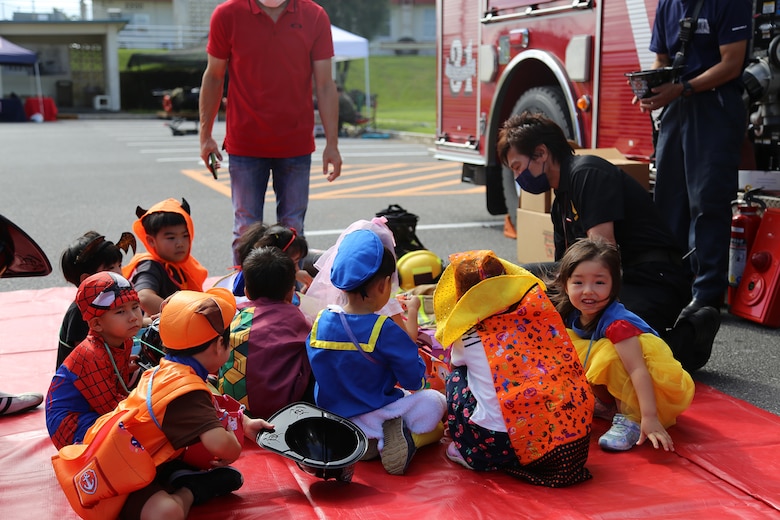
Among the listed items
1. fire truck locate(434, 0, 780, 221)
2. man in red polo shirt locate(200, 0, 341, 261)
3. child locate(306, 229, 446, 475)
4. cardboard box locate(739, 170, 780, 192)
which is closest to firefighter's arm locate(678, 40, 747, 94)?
fire truck locate(434, 0, 780, 221)

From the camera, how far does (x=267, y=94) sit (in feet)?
16.3

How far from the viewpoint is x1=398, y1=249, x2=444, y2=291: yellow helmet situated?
4973mm

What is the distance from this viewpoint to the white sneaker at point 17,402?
11.9ft

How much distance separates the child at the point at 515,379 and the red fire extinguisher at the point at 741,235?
98.7 inches

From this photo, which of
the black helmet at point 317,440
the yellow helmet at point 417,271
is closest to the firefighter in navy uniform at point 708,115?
the yellow helmet at point 417,271

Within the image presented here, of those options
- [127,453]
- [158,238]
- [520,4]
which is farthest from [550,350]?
[520,4]

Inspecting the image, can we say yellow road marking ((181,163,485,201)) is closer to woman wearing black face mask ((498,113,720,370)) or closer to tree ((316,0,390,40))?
woman wearing black face mask ((498,113,720,370))

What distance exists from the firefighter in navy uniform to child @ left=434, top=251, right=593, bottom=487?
2.02 metres

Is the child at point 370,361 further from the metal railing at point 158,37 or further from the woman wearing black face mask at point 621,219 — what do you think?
the metal railing at point 158,37

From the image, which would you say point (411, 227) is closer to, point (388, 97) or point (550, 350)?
point (550, 350)

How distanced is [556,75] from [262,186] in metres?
2.77

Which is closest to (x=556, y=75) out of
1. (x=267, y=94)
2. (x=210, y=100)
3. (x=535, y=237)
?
(x=535, y=237)

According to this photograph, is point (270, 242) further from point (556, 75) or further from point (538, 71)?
point (538, 71)

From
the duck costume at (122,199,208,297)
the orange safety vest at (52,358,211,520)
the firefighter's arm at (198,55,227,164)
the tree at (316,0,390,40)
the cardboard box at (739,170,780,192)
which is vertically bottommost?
the orange safety vest at (52,358,211,520)
